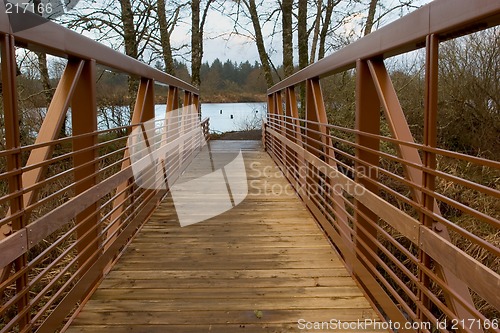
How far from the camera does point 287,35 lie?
12352 mm

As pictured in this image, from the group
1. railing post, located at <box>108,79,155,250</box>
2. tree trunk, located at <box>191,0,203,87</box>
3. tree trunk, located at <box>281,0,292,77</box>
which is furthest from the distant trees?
railing post, located at <box>108,79,155,250</box>

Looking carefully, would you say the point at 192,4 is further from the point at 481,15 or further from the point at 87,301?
the point at 481,15

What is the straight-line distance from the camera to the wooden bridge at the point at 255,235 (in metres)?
A: 1.90

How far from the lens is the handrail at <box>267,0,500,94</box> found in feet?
5.36

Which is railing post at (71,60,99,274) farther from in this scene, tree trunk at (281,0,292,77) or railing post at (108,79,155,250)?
tree trunk at (281,0,292,77)

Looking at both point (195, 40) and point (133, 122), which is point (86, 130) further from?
Answer: point (195, 40)

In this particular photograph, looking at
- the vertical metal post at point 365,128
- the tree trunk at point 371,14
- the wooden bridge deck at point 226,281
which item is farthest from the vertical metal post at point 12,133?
the tree trunk at point 371,14

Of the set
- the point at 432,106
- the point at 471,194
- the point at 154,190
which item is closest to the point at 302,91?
the point at 471,194

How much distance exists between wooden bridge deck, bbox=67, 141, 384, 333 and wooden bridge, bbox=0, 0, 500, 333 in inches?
0.6

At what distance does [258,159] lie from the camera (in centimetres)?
995

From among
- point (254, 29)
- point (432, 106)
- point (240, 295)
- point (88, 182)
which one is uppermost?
point (254, 29)

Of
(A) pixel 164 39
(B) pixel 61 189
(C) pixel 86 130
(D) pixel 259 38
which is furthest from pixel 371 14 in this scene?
(B) pixel 61 189

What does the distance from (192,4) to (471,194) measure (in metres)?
9.56

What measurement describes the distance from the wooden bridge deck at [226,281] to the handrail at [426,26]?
1.50 meters
